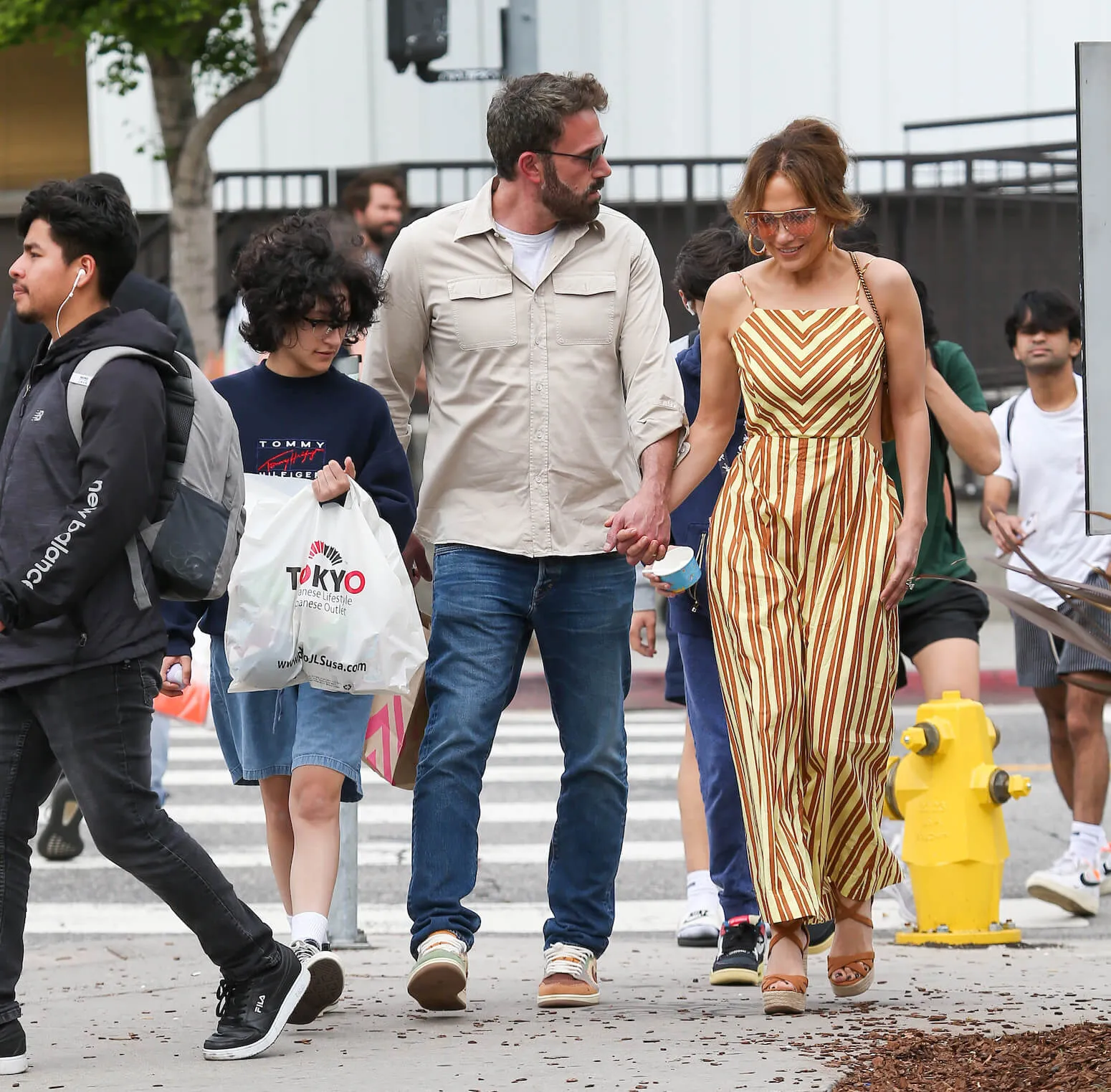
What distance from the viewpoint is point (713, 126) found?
19.3 m

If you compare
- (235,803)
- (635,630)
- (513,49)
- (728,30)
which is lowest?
(235,803)

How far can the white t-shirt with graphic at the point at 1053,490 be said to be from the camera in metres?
7.39

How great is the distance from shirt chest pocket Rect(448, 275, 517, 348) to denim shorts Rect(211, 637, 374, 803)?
0.88 metres

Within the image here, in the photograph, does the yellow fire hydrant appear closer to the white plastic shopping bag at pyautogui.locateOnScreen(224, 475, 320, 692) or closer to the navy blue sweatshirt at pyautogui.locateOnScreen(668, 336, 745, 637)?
the navy blue sweatshirt at pyautogui.locateOnScreen(668, 336, 745, 637)

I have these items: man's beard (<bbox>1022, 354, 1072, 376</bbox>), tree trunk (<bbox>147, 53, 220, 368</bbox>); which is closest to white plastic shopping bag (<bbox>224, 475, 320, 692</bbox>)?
man's beard (<bbox>1022, 354, 1072, 376</bbox>)

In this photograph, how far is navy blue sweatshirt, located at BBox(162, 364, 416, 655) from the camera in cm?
465

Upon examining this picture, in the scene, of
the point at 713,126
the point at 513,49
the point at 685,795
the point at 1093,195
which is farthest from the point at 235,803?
the point at 713,126

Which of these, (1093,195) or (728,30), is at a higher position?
(728,30)

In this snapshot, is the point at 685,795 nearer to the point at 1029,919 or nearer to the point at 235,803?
the point at 1029,919

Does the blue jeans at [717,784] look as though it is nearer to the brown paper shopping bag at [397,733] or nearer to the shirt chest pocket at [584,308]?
the brown paper shopping bag at [397,733]

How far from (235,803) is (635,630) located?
407 cm

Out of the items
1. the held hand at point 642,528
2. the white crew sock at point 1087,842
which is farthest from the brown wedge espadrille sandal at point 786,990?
the white crew sock at point 1087,842

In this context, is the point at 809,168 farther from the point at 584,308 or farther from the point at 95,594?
the point at 95,594

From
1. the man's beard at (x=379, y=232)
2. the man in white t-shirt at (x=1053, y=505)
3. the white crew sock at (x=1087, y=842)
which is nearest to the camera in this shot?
the white crew sock at (x=1087, y=842)
